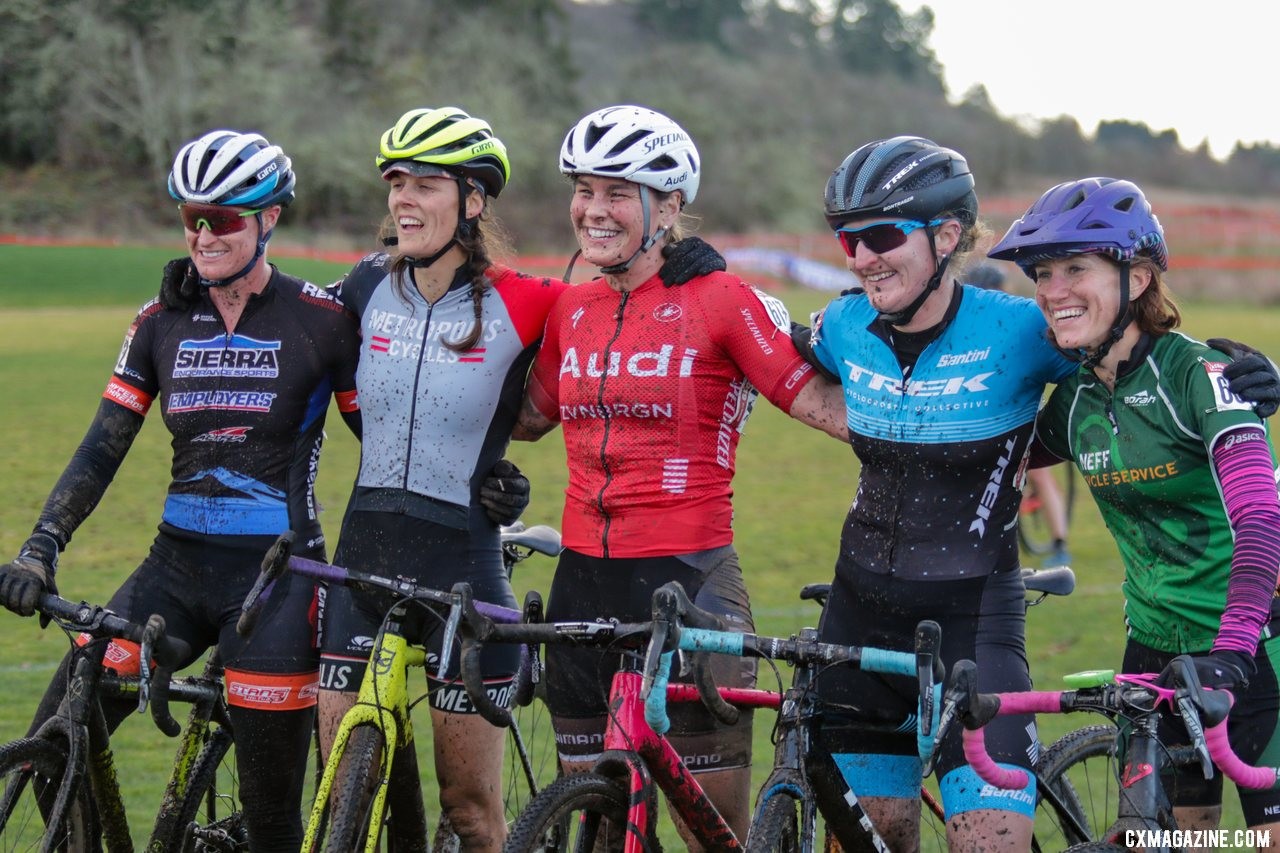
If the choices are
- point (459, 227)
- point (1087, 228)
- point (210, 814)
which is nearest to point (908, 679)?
point (1087, 228)

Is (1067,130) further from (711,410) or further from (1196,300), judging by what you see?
(711,410)

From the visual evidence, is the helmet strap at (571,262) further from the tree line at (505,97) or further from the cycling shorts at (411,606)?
the tree line at (505,97)

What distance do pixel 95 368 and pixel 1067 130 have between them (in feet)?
259

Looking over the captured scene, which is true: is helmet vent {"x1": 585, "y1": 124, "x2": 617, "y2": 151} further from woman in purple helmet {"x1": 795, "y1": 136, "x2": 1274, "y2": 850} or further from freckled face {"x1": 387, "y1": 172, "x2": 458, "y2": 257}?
woman in purple helmet {"x1": 795, "y1": 136, "x2": 1274, "y2": 850}

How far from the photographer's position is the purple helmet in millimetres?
4109

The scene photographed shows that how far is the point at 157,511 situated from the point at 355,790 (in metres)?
9.61

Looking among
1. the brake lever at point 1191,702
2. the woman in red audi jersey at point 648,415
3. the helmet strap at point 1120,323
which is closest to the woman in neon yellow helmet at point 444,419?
the woman in red audi jersey at point 648,415

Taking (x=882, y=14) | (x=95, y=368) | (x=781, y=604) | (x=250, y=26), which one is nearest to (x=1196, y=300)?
(x=250, y=26)

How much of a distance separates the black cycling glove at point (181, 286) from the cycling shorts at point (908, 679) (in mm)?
2438

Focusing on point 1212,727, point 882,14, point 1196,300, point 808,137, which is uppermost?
point 882,14

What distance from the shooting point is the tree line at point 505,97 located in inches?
1505

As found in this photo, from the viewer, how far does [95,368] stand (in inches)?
875

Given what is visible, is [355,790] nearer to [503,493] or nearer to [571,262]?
[503,493]

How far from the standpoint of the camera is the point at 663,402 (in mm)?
4676
